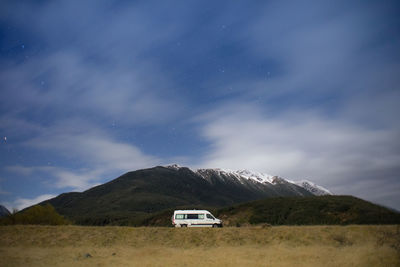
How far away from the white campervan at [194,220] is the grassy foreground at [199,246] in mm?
2952

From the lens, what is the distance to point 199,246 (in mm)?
27297

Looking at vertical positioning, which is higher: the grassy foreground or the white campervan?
the white campervan

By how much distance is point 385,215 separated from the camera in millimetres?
60469

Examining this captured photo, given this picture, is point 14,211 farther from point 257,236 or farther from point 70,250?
point 257,236

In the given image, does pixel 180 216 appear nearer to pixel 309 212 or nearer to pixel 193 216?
pixel 193 216

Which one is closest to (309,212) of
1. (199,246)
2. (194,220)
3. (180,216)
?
(194,220)

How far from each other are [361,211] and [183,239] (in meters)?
53.8

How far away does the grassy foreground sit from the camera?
2167 centimetres

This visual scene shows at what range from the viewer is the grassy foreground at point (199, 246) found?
853 inches

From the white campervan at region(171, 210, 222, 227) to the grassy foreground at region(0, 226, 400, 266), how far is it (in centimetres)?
295

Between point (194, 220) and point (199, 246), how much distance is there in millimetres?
7237

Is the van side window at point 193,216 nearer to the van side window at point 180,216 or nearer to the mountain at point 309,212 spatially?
the van side window at point 180,216

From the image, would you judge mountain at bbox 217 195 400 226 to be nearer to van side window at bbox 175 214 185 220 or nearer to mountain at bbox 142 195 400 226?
mountain at bbox 142 195 400 226

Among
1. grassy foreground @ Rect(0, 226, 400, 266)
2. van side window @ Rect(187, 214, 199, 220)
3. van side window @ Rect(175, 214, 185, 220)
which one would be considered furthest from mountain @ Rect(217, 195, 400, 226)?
grassy foreground @ Rect(0, 226, 400, 266)
